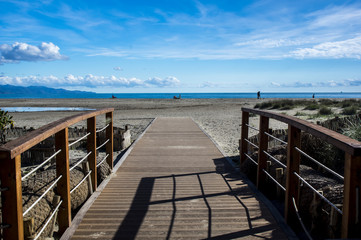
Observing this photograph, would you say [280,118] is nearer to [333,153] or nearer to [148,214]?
[148,214]

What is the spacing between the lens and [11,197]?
78.6 inches

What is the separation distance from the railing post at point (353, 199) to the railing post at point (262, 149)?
7.51 feet

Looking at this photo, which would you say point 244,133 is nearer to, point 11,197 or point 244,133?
point 244,133

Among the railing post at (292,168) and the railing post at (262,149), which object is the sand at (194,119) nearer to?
the railing post at (262,149)

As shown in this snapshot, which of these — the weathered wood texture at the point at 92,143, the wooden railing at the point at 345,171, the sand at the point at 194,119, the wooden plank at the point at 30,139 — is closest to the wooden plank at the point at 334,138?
the wooden railing at the point at 345,171

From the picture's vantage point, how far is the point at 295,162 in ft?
10.6

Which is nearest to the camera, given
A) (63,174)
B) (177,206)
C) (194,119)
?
(63,174)

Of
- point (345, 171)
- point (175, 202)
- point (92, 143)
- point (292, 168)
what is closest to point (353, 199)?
point (345, 171)

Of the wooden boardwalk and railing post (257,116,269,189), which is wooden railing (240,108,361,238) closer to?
railing post (257,116,269,189)

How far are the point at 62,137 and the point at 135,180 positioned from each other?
2.05m

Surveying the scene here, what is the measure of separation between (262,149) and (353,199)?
2358mm

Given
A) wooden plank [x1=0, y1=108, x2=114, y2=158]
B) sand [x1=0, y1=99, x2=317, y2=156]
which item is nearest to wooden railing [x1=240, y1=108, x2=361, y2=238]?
wooden plank [x1=0, y1=108, x2=114, y2=158]

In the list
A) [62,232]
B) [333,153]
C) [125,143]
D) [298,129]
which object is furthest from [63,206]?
[125,143]

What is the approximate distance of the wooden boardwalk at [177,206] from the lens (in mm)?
3094
